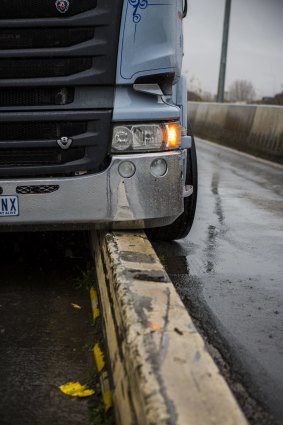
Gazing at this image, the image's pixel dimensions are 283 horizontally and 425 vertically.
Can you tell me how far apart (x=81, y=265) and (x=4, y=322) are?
4.10 ft

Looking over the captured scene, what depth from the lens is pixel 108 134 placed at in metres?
4.08

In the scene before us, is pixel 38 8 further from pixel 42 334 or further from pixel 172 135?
pixel 42 334

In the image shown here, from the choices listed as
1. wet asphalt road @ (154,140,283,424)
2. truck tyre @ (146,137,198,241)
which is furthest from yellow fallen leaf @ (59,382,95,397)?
truck tyre @ (146,137,198,241)

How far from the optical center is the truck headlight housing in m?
4.09

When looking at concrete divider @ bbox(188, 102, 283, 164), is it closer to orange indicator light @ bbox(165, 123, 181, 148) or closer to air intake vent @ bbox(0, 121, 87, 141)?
orange indicator light @ bbox(165, 123, 181, 148)

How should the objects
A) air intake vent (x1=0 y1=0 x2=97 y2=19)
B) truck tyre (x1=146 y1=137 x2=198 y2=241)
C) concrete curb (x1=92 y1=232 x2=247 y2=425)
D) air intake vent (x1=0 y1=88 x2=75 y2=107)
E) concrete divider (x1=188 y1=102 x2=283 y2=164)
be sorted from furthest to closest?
1. concrete divider (x1=188 y1=102 x2=283 y2=164)
2. truck tyre (x1=146 y1=137 x2=198 y2=241)
3. air intake vent (x1=0 y1=88 x2=75 y2=107)
4. air intake vent (x1=0 y1=0 x2=97 y2=19)
5. concrete curb (x1=92 y1=232 x2=247 y2=425)

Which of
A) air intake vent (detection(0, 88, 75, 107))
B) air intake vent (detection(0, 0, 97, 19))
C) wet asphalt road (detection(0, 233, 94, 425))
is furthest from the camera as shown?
air intake vent (detection(0, 88, 75, 107))

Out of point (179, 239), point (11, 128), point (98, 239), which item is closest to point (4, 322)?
point (98, 239)

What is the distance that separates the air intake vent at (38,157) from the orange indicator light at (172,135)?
0.57m

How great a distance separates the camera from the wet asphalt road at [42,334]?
2.79m

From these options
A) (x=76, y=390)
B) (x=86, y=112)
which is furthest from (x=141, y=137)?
(x=76, y=390)

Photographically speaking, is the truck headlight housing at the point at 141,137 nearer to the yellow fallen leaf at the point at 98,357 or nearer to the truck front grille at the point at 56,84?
the truck front grille at the point at 56,84

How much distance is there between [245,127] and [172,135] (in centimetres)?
1133

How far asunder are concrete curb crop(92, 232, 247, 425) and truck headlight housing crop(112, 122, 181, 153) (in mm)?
886
